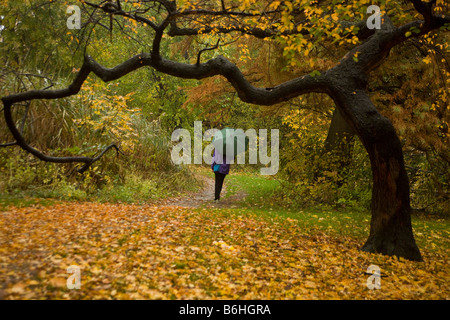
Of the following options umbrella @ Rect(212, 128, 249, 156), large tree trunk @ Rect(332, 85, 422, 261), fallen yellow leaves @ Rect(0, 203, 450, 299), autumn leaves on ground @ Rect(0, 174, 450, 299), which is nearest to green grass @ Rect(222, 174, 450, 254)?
autumn leaves on ground @ Rect(0, 174, 450, 299)

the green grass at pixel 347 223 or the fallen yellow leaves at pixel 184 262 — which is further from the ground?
the fallen yellow leaves at pixel 184 262

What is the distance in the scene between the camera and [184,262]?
3984mm

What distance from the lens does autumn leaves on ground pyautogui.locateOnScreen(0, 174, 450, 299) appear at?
3.22m

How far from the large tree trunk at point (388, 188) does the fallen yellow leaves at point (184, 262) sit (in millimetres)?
253

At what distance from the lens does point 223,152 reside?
974cm

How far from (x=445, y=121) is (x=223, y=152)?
5.91 meters

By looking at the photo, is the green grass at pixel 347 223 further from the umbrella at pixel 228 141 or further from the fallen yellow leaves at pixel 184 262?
the umbrella at pixel 228 141

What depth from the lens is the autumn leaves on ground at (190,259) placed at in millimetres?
3217

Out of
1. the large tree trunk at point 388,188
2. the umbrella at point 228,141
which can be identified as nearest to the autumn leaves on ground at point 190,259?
the large tree trunk at point 388,188

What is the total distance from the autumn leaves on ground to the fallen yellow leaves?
0.04ft

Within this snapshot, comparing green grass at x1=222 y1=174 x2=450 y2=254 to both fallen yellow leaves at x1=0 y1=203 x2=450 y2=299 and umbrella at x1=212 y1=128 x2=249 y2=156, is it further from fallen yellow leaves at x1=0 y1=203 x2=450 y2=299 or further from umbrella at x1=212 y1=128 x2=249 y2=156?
umbrella at x1=212 y1=128 x2=249 y2=156

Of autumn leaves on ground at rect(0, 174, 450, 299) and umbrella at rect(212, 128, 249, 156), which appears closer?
autumn leaves on ground at rect(0, 174, 450, 299)

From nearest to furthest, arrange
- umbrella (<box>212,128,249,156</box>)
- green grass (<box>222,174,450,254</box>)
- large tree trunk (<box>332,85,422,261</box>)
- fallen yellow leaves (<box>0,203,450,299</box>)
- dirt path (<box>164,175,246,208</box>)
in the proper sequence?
fallen yellow leaves (<box>0,203,450,299</box>), large tree trunk (<box>332,85,422,261</box>), green grass (<box>222,174,450,254</box>), dirt path (<box>164,175,246,208</box>), umbrella (<box>212,128,249,156</box>)
